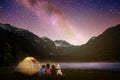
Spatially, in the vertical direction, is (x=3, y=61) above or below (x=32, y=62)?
above

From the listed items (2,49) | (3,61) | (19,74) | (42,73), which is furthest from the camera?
(2,49)

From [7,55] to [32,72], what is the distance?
6392 inches

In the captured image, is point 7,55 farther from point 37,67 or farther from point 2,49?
point 37,67

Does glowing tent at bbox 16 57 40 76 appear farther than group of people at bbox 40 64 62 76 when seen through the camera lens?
Yes

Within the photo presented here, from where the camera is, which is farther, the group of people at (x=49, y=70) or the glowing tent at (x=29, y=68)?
the glowing tent at (x=29, y=68)

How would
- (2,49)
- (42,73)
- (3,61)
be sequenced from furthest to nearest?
(2,49) < (3,61) < (42,73)

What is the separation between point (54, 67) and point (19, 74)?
6.51m

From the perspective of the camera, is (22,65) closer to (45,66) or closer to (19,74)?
(19,74)

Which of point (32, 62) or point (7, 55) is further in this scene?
point (7, 55)

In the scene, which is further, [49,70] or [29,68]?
[29,68]

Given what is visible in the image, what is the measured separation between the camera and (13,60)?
650 feet

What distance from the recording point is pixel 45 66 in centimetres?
3747

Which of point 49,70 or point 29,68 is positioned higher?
point 29,68

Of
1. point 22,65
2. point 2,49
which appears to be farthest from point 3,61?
point 22,65
